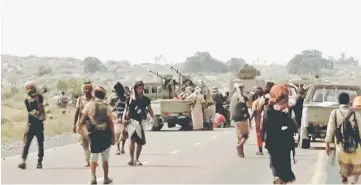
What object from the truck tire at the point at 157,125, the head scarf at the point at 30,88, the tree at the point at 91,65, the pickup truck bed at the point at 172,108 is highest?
the tree at the point at 91,65

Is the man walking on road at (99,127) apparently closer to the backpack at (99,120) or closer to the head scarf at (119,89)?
the backpack at (99,120)

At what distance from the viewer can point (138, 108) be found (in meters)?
19.0

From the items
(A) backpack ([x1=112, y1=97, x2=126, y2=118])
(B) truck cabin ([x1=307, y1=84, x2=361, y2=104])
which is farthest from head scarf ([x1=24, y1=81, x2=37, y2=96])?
(B) truck cabin ([x1=307, y1=84, x2=361, y2=104])

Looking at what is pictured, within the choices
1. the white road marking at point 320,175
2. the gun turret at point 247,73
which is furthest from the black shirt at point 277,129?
the gun turret at point 247,73

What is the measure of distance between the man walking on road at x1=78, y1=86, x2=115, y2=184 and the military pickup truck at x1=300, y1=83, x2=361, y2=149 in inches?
387

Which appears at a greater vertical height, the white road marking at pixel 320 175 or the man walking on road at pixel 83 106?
the man walking on road at pixel 83 106

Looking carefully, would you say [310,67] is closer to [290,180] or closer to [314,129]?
[314,129]

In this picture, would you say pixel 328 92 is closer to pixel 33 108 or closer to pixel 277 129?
pixel 33 108

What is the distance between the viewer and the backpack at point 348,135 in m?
13.6

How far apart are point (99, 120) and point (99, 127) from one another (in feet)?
0.39

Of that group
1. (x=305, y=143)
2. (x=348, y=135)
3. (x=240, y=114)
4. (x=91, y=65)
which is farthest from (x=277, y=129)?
(x=91, y=65)

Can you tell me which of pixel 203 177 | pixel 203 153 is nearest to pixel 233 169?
pixel 203 177

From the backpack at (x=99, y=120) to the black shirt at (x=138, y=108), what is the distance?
139 inches

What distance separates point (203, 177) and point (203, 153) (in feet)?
21.1
